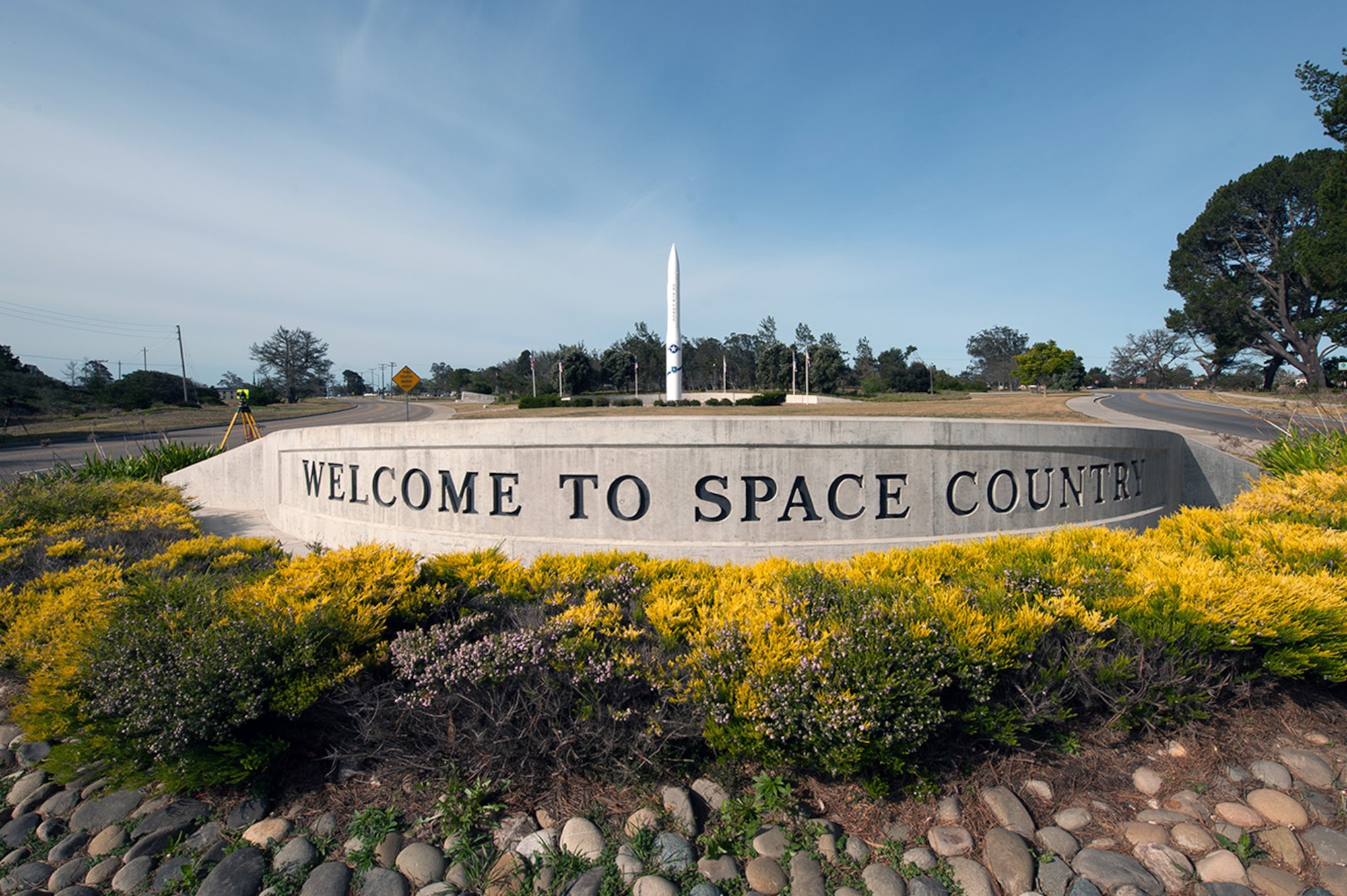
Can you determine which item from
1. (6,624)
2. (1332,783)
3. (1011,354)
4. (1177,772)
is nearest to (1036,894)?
(1177,772)

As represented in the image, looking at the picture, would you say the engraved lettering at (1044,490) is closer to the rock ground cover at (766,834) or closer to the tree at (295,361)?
the rock ground cover at (766,834)

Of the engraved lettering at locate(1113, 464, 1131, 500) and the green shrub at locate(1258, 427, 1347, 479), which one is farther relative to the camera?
the green shrub at locate(1258, 427, 1347, 479)

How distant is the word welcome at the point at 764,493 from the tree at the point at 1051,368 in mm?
85272

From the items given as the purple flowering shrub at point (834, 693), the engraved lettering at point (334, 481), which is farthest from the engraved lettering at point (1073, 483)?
the engraved lettering at point (334, 481)

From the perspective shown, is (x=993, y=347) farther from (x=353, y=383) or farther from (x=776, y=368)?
(x=353, y=383)

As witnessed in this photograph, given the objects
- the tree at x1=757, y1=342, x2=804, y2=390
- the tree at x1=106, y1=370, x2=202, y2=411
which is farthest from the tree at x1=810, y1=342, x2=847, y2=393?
the tree at x1=106, y1=370, x2=202, y2=411

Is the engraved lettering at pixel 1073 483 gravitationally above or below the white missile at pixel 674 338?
below

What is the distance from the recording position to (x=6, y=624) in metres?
3.91

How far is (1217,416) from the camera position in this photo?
25.8m

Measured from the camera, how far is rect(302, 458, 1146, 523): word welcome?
17.7ft

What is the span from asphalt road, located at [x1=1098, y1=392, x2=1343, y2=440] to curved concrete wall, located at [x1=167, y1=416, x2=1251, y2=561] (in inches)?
247

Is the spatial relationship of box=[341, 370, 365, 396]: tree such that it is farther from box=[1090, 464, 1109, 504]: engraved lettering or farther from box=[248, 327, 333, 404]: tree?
box=[1090, 464, 1109, 504]: engraved lettering

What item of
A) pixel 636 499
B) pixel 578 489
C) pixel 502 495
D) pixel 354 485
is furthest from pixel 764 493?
pixel 354 485

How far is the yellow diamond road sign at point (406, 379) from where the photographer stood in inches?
964
